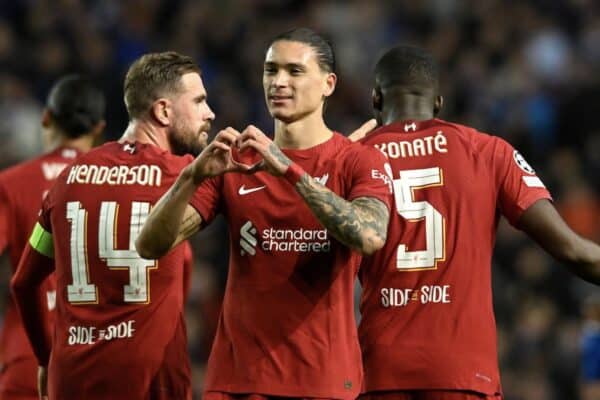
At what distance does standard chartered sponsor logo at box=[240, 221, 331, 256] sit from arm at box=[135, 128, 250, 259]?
0.94 ft

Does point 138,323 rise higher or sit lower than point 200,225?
lower

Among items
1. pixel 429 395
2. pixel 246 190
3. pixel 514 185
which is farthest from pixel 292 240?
pixel 514 185

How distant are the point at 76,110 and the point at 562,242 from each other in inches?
125

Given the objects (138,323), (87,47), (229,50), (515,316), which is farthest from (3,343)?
(229,50)

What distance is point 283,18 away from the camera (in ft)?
59.1

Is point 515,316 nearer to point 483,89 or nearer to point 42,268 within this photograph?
point 483,89

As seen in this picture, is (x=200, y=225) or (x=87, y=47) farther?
(x=87, y=47)

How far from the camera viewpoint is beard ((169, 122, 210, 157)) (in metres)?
6.67

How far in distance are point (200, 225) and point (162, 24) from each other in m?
11.4

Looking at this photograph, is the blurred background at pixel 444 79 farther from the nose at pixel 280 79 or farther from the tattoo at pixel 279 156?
the tattoo at pixel 279 156

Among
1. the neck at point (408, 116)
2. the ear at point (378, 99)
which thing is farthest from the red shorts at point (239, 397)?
the ear at point (378, 99)

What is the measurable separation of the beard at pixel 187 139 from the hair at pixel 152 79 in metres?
0.19

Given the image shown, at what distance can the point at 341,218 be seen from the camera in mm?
5488

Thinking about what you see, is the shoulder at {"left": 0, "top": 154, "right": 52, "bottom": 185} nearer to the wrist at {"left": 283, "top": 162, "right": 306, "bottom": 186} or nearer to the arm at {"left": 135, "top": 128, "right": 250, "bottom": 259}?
the arm at {"left": 135, "top": 128, "right": 250, "bottom": 259}
